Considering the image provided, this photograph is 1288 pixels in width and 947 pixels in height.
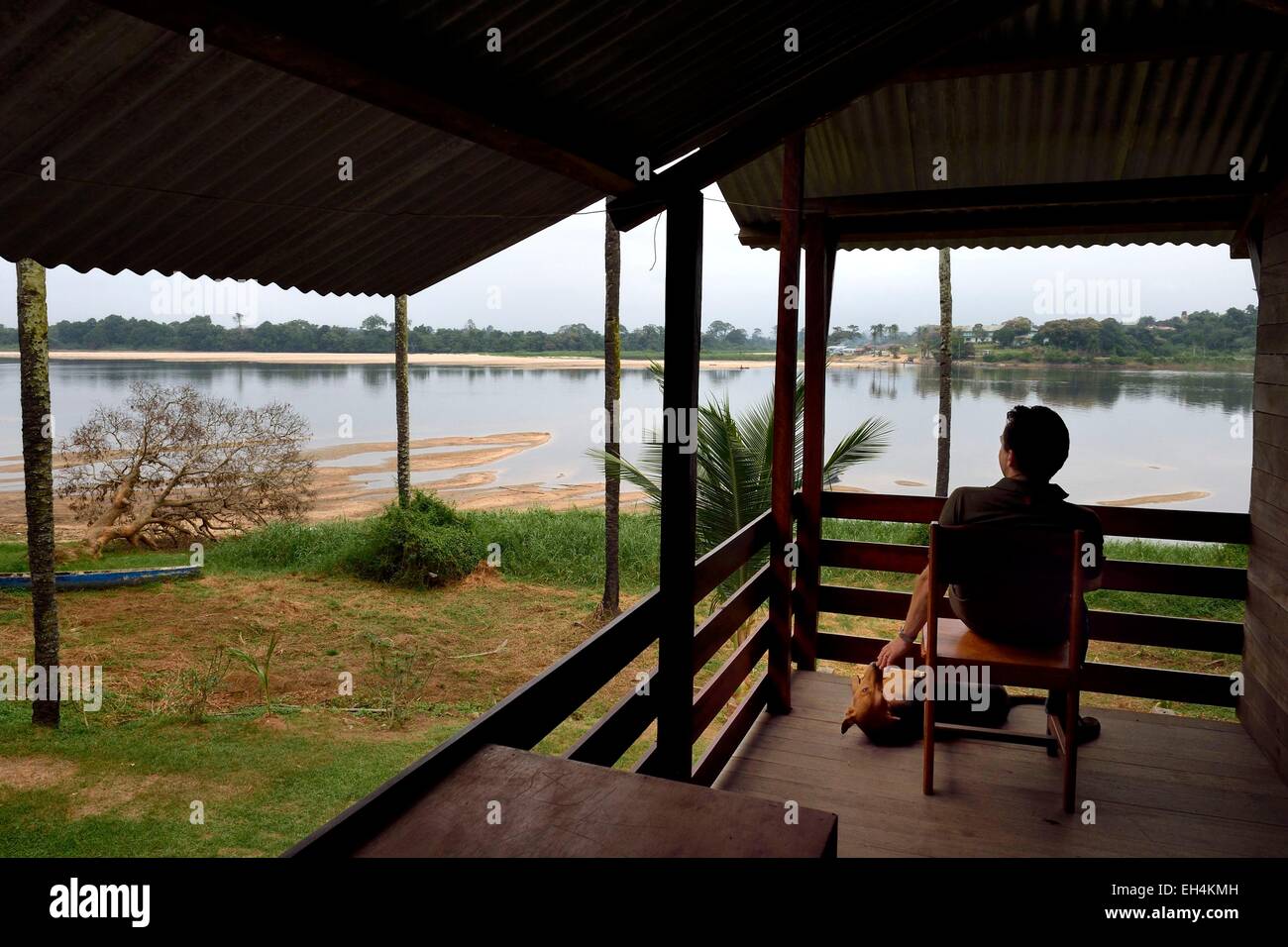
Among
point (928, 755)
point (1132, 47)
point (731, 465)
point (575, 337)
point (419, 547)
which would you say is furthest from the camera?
point (575, 337)

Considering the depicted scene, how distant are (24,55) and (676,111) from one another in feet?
4.77

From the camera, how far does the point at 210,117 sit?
198 cm

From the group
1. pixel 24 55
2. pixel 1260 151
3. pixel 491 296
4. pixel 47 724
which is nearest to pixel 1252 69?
pixel 1260 151

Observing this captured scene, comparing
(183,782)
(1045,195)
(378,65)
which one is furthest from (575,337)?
(378,65)

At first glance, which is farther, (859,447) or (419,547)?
(419,547)

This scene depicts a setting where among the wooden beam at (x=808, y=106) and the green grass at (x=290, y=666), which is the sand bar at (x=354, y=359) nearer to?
the green grass at (x=290, y=666)

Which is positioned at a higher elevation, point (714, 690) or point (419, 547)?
point (714, 690)

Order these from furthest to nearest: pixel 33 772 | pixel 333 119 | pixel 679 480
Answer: pixel 33 772 < pixel 679 480 < pixel 333 119

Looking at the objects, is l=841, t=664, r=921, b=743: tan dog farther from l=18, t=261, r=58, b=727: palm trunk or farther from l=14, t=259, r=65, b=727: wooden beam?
l=14, t=259, r=65, b=727: wooden beam

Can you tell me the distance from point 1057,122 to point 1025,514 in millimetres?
2200

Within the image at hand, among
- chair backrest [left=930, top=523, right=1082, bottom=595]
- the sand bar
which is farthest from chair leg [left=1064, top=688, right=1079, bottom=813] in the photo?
the sand bar

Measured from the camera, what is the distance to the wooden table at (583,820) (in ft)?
4.81

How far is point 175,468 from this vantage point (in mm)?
15375

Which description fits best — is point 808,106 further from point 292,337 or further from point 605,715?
point 292,337
